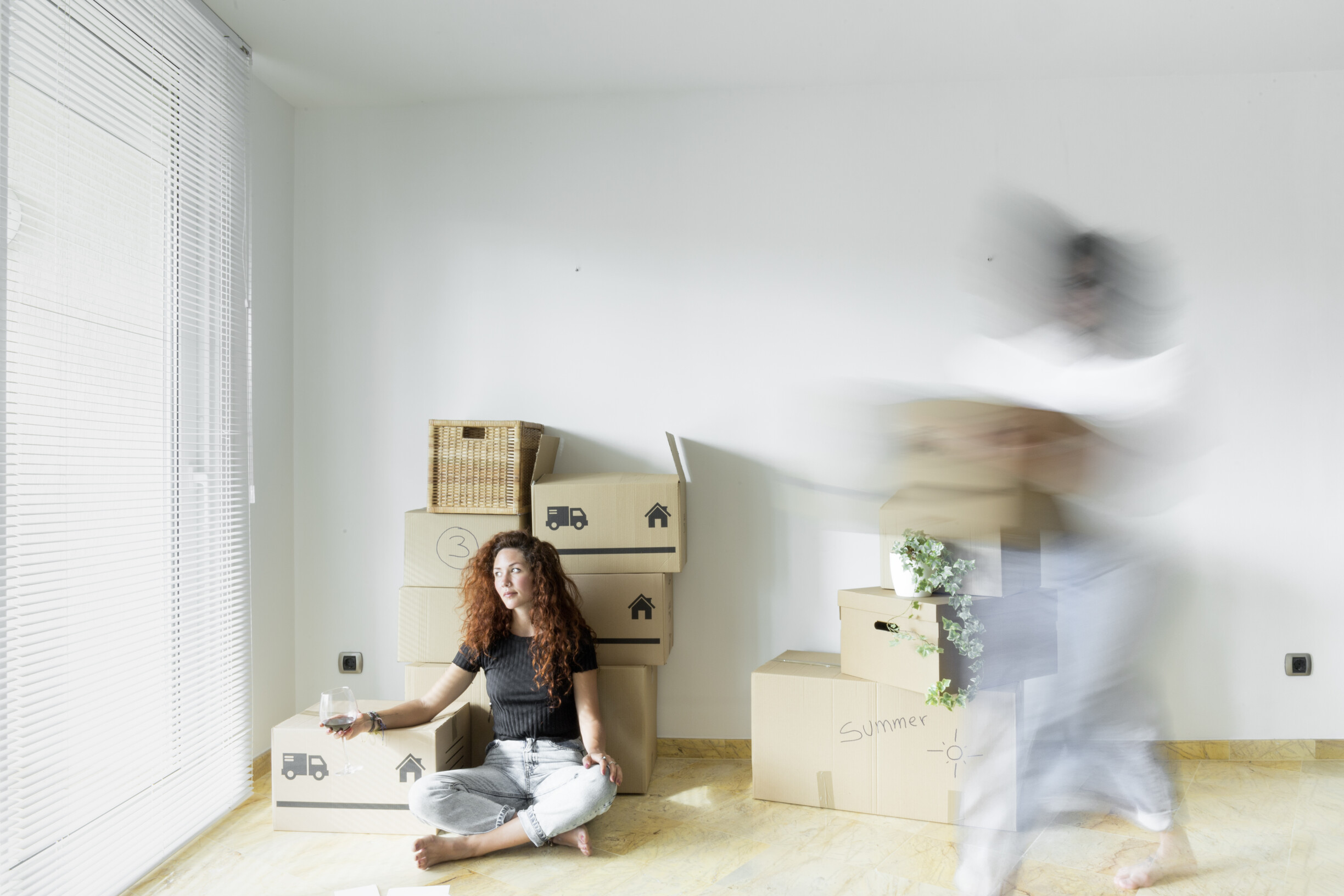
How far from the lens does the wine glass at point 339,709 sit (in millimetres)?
1790

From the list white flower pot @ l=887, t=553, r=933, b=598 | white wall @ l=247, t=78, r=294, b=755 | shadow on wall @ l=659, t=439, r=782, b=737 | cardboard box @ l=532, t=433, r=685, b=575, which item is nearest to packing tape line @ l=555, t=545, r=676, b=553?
cardboard box @ l=532, t=433, r=685, b=575

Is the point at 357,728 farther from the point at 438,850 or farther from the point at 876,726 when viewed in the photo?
the point at 876,726

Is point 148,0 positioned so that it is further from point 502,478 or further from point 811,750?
point 811,750

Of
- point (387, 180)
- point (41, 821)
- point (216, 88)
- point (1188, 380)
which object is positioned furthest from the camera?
point (387, 180)

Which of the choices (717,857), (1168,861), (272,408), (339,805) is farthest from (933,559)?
(272,408)

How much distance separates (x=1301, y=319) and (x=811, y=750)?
1507 millimetres

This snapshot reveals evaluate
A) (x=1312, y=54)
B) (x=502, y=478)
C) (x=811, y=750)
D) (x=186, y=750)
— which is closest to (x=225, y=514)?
(x=186, y=750)

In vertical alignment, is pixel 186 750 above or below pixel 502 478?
below

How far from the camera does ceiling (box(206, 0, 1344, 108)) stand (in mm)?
2008

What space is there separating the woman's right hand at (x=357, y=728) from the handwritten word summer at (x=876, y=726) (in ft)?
3.96

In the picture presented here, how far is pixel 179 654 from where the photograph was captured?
74.7 inches

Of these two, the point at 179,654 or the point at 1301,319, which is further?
the point at 179,654

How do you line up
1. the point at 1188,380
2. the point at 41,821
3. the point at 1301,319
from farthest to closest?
the point at 41,821, the point at 1301,319, the point at 1188,380

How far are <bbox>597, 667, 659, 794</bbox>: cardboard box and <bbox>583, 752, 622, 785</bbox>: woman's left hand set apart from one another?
0.31 metres
